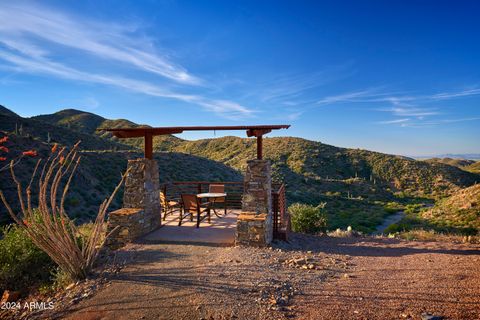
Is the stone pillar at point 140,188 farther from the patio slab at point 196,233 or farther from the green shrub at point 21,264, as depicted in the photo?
the green shrub at point 21,264

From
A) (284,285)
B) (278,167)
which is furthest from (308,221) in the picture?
(278,167)

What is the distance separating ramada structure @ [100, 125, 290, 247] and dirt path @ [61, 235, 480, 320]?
52 cm

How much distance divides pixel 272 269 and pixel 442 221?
17706 millimetres

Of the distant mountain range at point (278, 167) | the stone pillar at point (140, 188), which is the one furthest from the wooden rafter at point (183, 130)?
the distant mountain range at point (278, 167)

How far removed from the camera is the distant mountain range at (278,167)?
21.6 metres

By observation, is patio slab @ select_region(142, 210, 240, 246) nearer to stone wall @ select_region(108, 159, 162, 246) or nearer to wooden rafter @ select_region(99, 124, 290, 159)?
stone wall @ select_region(108, 159, 162, 246)

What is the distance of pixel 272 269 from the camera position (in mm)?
5160

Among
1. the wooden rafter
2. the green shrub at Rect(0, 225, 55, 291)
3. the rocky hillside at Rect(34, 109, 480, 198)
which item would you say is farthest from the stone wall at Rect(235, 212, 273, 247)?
the rocky hillside at Rect(34, 109, 480, 198)

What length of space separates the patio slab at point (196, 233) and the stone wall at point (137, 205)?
0.33 metres

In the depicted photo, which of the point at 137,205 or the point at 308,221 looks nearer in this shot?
the point at 137,205

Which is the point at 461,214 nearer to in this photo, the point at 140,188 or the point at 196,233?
the point at 196,233

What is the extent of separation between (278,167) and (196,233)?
29667 millimetres

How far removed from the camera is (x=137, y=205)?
24.0ft

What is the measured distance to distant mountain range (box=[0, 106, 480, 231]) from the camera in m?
21.6
